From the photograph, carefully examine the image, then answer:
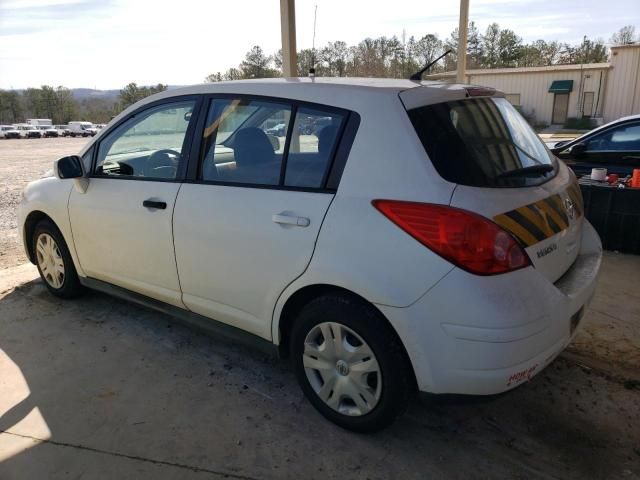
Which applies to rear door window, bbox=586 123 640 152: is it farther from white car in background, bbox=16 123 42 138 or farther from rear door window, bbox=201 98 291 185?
white car in background, bbox=16 123 42 138

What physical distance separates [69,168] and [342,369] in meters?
2.43

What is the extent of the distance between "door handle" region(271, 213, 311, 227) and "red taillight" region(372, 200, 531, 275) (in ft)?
1.70

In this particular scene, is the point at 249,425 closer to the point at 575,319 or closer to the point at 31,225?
the point at 575,319

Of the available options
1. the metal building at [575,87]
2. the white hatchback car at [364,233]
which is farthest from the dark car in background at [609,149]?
the metal building at [575,87]

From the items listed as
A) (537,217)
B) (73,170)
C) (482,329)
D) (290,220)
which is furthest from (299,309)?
(73,170)

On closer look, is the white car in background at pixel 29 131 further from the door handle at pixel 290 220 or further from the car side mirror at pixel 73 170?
the door handle at pixel 290 220

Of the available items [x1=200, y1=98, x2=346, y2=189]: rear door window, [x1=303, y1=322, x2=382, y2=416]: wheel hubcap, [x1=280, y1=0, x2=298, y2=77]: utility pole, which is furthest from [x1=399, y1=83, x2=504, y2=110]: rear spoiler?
[x1=280, y1=0, x2=298, y2=77]: utility pole

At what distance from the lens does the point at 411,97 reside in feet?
7.68

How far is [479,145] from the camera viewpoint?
7.64 ft

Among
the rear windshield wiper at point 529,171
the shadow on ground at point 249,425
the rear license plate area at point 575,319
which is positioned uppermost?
the rear windshield wiper at point 529,171

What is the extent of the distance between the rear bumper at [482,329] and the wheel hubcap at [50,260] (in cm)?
305

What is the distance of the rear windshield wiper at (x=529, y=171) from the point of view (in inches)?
91.5

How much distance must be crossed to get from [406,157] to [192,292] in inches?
62.2

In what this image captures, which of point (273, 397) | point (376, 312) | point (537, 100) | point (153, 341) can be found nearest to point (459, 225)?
point (376, 312)
